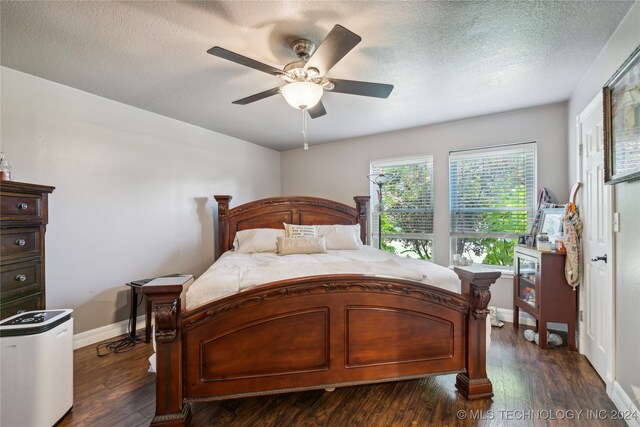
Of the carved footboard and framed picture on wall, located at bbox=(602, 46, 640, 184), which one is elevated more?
framed picture on wall, located at bbox=(602, 46, 640, 184)

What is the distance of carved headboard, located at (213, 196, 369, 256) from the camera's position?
3793mm

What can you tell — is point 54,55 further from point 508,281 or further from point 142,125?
point 508,281

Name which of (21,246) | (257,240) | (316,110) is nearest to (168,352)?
(21,246)

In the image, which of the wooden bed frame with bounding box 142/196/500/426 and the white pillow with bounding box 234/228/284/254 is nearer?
the wooden bed frame with bounding box 142/196/500/426

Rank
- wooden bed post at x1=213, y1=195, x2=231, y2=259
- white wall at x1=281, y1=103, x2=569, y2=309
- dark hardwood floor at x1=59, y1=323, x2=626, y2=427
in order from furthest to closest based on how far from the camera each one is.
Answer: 1. wooden bed post at x1=213, y1=195, x2=231, y2=259
2. white wall at x1=281, y1=103, x2=569, y2=309
3. dark hardwood floor at x1=59, y1=323, x2=626, y2=427

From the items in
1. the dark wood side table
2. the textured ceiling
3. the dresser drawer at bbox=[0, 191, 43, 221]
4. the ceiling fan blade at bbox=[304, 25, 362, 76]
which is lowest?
the dark wood side table

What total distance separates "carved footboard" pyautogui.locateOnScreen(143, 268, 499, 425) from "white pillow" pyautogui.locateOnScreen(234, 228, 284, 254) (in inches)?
64.4

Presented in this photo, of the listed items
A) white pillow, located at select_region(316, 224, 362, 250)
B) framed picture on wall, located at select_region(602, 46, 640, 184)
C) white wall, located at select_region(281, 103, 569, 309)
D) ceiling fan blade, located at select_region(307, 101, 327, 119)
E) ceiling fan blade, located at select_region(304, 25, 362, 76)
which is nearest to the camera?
ceiling fan blade, located at select_region(304, 25, 362, 76)

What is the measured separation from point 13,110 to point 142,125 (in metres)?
1.02

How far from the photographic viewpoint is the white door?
1977 mm

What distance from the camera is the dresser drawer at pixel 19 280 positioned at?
1846mm

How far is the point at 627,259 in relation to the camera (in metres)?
1.74

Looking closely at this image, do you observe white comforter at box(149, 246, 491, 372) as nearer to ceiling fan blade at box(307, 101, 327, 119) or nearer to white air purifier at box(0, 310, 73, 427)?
white air purifier at box(0, 310, 73, 427)

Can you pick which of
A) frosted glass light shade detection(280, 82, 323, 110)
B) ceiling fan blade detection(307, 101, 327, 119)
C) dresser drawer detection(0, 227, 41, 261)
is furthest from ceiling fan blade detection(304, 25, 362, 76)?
dresser drawer detection(0, 227, 41, 261)
